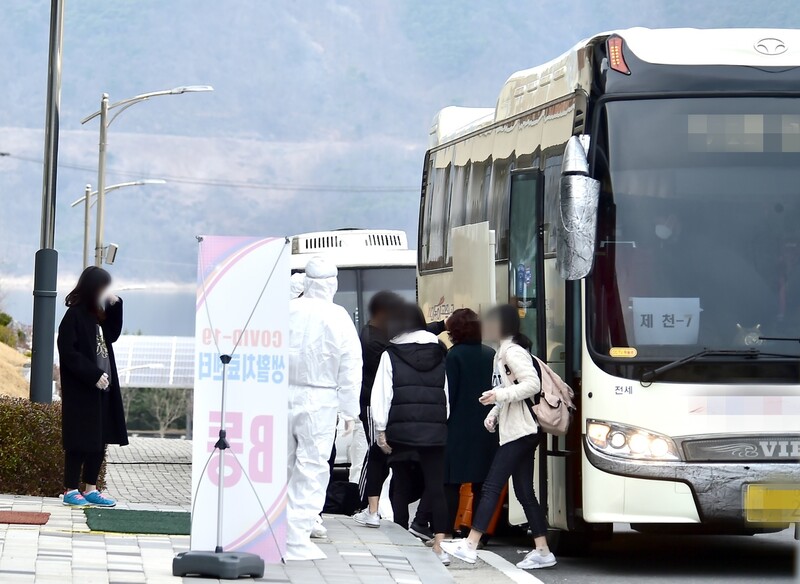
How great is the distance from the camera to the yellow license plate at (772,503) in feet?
35.8

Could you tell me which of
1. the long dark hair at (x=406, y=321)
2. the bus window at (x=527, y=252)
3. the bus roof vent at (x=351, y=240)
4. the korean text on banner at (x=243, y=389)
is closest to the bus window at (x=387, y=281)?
the bus roof vent at (x=351, y=240)

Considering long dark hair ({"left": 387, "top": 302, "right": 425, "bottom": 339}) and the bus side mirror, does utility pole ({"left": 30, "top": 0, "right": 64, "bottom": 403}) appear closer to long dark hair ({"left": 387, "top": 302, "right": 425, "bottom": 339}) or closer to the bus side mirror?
long dark hair ({"left": 387, "top": 302, "right": 425, "bottom": 339})

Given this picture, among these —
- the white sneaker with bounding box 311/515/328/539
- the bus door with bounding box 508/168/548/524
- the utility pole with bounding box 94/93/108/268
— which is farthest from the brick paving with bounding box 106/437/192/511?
the utility pole with bounding box 94/93/108/268

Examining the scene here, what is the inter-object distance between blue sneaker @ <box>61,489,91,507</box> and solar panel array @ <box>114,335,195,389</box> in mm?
64027

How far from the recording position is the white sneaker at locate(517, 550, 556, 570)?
11688mm

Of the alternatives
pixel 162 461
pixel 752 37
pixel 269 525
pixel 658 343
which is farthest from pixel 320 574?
pixel 162 461

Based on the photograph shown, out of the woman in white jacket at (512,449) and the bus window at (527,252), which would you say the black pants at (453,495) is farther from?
the bus window at (527,252)

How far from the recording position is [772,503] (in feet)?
35.8

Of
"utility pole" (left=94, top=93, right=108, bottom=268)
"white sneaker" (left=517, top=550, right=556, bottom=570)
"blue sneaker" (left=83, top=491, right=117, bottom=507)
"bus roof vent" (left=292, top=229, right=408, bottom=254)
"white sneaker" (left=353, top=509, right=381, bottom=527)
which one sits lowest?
"white sneaker" (left=517, top=550, right=556, bottom=570)

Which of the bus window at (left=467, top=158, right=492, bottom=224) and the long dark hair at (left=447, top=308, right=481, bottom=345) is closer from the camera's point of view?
the long dark hair at (left=447, top=308, right=481, bottom=345)

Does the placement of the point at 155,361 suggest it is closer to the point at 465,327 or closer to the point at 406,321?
the point at 465,327

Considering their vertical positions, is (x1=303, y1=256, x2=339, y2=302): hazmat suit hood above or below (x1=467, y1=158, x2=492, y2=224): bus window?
below

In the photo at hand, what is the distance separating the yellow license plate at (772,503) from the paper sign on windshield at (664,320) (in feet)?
3.64

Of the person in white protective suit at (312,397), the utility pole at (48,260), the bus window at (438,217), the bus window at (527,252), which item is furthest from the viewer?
the bus window at (438,217)
